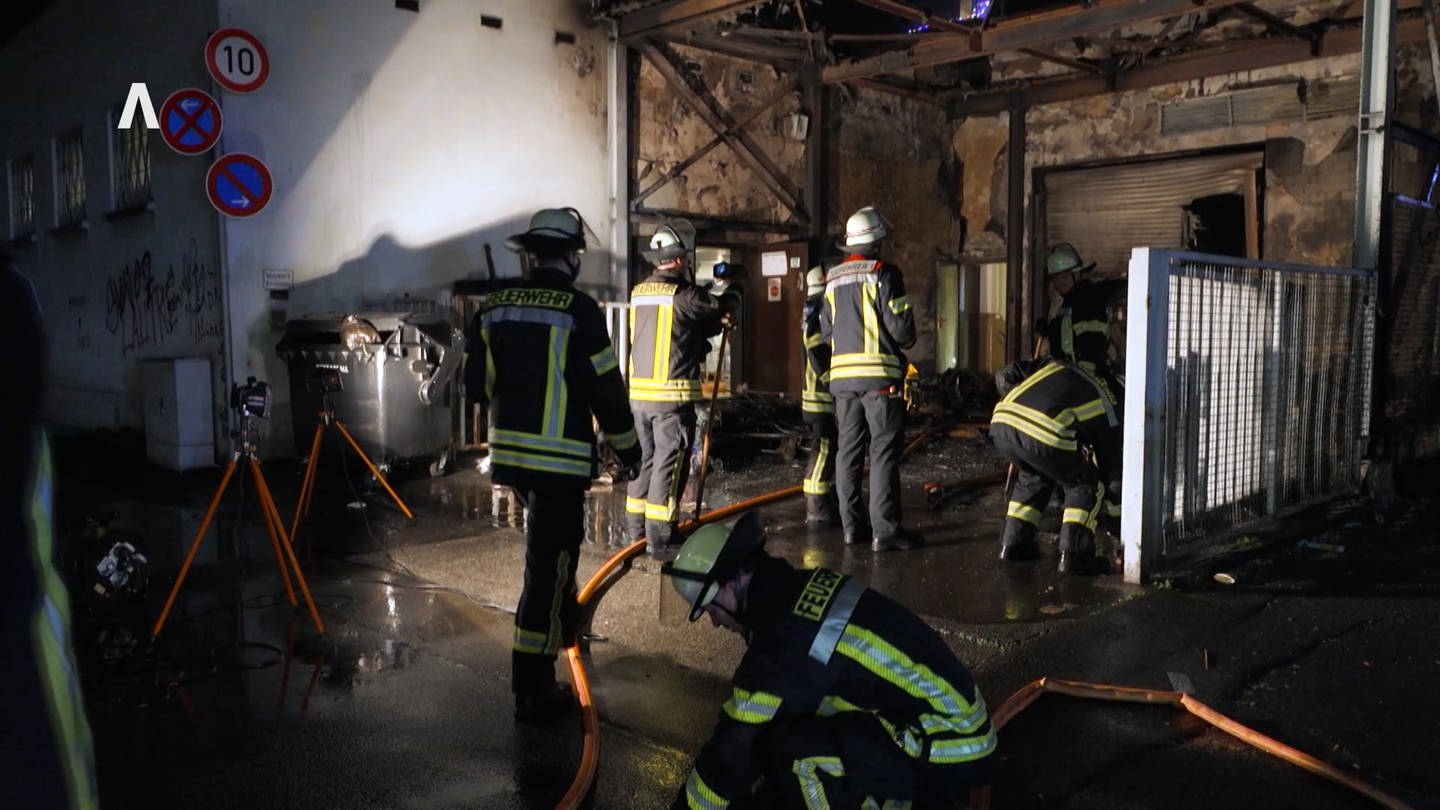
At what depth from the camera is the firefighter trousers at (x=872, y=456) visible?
6.51m

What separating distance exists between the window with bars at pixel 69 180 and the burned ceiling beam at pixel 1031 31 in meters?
10.3

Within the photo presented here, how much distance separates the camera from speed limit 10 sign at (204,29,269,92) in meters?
9.45

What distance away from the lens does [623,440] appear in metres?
4.37

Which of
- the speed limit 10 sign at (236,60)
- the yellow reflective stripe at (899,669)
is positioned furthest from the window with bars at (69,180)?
the yellow reflective stripe at (899,669)

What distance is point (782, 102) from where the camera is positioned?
13.6m

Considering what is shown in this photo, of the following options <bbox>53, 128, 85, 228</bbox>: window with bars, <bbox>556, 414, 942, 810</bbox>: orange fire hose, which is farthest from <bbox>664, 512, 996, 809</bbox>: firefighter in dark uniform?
<bbox>53, 128, 85, 228</bbox>: window with bars

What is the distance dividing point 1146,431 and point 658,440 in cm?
285

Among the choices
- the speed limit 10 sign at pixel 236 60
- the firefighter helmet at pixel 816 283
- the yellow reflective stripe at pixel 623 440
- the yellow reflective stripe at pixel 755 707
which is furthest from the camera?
the speed limit 10 sign at pixel 236 60

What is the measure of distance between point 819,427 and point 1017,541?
5.67ft

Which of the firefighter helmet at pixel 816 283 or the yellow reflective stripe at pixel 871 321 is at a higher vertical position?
the firefighter helmet at pixel 816 283

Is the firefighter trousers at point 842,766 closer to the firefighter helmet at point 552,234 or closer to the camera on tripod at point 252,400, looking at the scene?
the firefighter helmet at point 552,234

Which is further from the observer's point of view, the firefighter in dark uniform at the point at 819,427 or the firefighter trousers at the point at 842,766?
the firefighter in dark uniform at the point at 819,427

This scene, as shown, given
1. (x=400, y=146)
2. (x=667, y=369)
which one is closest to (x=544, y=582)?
(x=667, y=369)

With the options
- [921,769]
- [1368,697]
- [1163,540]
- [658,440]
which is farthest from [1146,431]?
[921,769]
